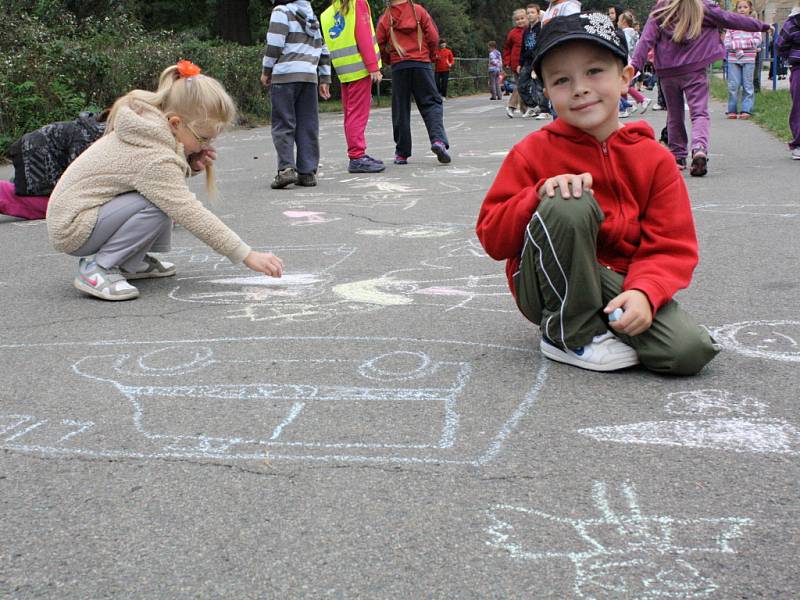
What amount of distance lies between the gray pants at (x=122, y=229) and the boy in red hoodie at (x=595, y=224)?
1754 mm

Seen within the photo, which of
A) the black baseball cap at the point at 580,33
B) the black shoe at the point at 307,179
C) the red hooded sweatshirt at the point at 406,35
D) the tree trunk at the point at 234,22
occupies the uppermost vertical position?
the tree trunk at the point at 234,22

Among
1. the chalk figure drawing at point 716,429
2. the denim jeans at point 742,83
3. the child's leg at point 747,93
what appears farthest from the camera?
the child's leg at point 747,93

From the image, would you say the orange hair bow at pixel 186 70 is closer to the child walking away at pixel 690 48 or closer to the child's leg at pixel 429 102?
the child walking away at pixel 690 48

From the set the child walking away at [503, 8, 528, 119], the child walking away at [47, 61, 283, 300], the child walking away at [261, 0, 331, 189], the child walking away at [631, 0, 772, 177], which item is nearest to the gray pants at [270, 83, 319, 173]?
the child walking away at [261, 0, 331, 189]

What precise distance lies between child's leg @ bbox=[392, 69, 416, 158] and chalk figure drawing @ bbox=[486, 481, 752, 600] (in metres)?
6.96

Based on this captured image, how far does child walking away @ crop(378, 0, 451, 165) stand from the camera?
852 cm

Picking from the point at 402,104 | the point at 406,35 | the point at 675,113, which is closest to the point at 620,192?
the point at 675,113

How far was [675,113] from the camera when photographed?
7156 millimetres

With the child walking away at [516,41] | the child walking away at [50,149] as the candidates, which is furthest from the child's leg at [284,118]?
the child walking away at [516,41]

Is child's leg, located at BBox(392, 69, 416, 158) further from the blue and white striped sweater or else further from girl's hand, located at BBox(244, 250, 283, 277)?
girl's hand, located at BBox(244, 250, 283, 277)

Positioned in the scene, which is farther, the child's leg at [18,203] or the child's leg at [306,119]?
the child's leg at [306,119]

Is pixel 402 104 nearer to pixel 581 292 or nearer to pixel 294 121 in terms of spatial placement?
pixel 294 121

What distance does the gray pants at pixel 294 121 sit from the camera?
738 centimetres

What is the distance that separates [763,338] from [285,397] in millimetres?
1589
